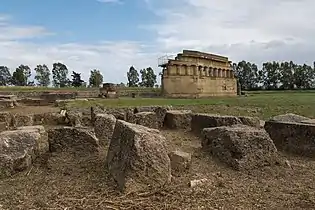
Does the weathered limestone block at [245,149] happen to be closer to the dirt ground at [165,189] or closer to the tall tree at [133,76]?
the dirt ground at [165,189]

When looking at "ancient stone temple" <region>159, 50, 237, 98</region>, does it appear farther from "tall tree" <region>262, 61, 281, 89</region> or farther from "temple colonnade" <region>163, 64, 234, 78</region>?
"tall tree" <region>262, 61, 281, 89</region>

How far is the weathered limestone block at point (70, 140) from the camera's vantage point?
5980 millimetres

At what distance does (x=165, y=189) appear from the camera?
4.30 metres

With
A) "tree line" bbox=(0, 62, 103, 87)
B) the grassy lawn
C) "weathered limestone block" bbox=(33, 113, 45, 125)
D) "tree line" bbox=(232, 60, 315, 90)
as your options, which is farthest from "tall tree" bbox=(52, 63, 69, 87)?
"weathered limestone block" bbox=(33, 113, 45, 125)

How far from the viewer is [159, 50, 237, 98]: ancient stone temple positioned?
47.5m

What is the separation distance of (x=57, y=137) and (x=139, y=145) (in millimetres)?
2127

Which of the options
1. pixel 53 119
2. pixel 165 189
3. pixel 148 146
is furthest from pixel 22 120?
pixel 165 189

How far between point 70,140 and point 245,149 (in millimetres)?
2749

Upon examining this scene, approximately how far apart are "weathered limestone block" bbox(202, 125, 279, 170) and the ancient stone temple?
39.7 m

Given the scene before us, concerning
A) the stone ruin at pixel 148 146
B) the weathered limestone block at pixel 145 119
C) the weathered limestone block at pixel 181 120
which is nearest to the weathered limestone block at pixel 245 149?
the stone ruin at pixel 148 146

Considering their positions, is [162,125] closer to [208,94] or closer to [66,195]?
[66,195]

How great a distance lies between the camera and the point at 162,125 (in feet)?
32.6

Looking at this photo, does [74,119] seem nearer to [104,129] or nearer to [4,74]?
[104,129]

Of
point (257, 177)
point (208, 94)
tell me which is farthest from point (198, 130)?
point (208, 94)
